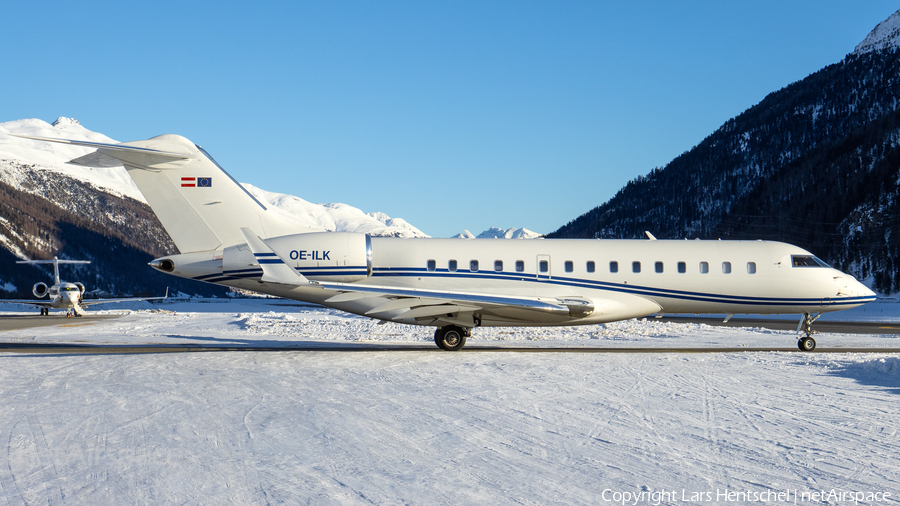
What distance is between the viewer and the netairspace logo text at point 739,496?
538 centimetres

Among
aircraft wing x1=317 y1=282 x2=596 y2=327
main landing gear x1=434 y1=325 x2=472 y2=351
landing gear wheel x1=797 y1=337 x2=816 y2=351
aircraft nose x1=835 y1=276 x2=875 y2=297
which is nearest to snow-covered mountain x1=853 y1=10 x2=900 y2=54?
aircraft nose x1=835 y1=276 x2=875 y2=297

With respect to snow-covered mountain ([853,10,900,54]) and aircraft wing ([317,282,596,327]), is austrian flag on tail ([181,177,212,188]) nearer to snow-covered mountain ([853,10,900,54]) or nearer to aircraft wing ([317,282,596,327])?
A: aircraft wing ([317,282,596,327])

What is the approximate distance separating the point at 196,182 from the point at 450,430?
11.7 meters

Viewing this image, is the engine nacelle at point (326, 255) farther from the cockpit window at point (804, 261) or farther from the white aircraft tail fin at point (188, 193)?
the cockpit window at point (804, 261)

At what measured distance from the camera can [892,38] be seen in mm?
176500

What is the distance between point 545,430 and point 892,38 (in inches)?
8660

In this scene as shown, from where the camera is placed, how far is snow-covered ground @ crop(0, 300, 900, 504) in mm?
5715

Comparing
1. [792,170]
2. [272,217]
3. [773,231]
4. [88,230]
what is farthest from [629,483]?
[88,230]

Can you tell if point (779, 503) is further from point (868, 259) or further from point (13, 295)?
point (13, 295)

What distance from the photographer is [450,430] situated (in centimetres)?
784

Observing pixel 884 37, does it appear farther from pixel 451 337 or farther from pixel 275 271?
pixel 275 271

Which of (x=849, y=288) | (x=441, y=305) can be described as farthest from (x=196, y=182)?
(x=849, y=288)

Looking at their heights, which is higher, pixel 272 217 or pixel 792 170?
pixel 792 170

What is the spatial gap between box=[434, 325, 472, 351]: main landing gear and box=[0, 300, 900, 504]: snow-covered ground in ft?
5.85
